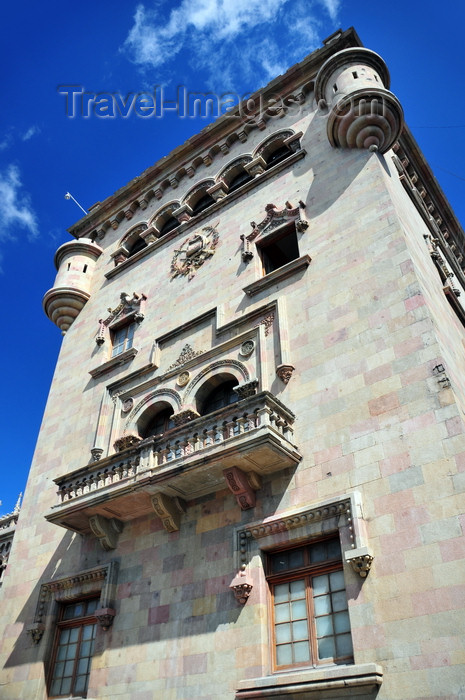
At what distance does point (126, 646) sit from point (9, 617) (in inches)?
214

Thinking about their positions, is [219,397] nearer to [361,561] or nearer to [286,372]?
[286,372]

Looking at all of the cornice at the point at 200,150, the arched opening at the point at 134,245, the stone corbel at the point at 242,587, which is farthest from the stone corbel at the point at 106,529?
the cornice at the point at 200,150

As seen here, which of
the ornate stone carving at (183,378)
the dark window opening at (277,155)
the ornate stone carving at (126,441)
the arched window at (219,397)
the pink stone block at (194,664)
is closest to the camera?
the pink stone block at (194,664)

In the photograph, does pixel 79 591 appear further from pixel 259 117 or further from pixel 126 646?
pixel 259 117

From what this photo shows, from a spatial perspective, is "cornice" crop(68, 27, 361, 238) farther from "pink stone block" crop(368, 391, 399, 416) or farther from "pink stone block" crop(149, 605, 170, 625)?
"pink stone block" crop(149, 605, 170, 625)

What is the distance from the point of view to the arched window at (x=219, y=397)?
1697 cm

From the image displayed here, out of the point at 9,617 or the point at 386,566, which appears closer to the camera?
the point at 386,566

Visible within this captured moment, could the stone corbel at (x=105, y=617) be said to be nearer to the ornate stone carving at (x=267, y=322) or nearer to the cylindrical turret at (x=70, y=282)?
the ornate stone carving at (x=267, y=322)

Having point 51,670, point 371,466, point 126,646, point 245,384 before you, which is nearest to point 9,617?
point 51,670

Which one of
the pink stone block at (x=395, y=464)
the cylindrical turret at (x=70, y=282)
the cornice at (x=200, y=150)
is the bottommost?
the pink stone block at (x=395, y=464)

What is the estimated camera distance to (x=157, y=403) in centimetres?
1828

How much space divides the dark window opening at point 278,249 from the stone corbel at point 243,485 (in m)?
7.71

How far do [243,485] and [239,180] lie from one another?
48.3ft

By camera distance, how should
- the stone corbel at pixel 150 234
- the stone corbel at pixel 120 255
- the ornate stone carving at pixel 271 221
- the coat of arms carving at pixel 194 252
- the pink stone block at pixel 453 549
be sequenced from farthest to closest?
the stone corbel at pixel 120 255 < the stone corbel at pixel 150 234 < the coat of arms carving at pixel 194 252 < the ornate stone carving at pixel 271 221 < the pink stone block at pixel 453 549
